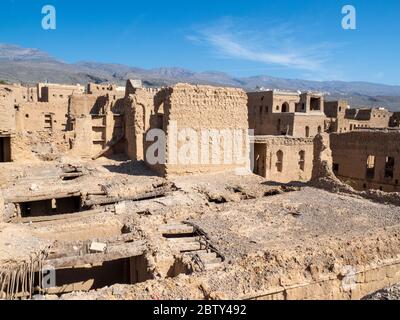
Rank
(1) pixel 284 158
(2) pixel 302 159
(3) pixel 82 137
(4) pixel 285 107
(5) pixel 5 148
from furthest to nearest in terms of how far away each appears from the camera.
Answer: (4) pixel 285 107
(3) pixel 82 137
(2) pixel 302 159
(1) pixel 284 158
(5) pixel 5 148

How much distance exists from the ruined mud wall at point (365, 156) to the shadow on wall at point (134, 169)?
468 inches

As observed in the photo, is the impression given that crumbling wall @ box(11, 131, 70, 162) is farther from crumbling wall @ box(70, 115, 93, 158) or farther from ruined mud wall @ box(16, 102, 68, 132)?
ruined mud wall @ box(16, 102, 68, 132)

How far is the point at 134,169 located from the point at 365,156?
1290 centimetres

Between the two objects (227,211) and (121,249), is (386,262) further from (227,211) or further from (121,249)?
(121,249)

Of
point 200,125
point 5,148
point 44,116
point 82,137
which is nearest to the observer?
point 200,125

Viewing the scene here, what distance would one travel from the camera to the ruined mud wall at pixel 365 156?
18.5 meters

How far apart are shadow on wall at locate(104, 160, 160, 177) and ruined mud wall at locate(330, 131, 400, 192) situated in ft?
39.0

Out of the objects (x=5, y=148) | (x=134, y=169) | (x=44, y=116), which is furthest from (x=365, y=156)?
(x=44, y=116)

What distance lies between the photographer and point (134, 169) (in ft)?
55.0

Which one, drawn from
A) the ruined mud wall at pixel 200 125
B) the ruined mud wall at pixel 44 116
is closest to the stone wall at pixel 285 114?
the ruined mud wall at pixel 200 125

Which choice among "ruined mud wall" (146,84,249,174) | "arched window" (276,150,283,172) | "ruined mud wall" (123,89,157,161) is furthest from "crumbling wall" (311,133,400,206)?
A: "ruined mud wall" (123,89,157,161)

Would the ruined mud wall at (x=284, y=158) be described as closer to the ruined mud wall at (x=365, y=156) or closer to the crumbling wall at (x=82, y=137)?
the ruined mud wall at (x=365, y=156)

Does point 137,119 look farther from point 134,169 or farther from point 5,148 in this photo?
point 5,148

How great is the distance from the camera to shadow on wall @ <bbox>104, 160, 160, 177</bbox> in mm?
15637
